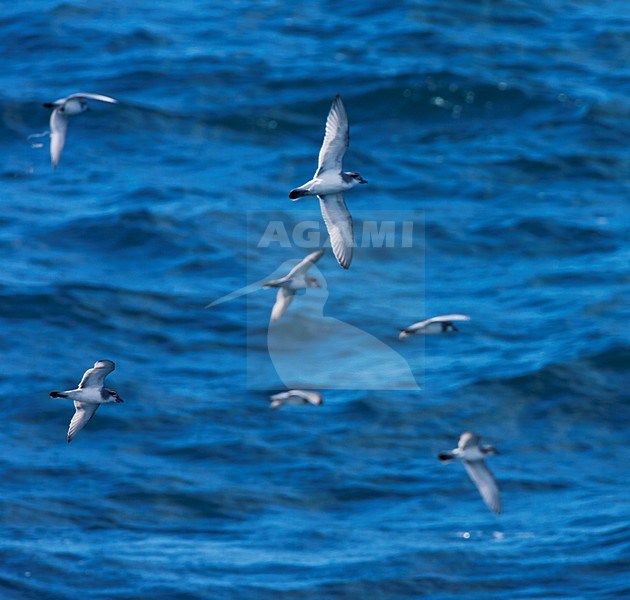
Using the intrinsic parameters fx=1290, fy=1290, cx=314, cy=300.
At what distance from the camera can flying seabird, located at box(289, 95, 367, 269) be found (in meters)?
14.6

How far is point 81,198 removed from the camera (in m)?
28.5

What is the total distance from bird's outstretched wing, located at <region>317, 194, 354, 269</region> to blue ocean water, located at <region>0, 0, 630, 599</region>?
534 cm

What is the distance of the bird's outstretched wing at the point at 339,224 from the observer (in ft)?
51.2

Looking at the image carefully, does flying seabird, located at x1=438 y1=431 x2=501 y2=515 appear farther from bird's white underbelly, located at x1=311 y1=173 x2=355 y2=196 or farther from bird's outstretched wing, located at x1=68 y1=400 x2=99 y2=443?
bird's outstretched wing, located at x1=68 y1=400 x2=99 y2=443

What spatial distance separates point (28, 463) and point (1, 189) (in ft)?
30.4

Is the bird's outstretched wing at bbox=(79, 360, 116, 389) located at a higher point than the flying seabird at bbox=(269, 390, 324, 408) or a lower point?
higher

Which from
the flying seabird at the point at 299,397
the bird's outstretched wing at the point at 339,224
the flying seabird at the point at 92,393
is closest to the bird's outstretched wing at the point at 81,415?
the flying seabird at the point at 92,393

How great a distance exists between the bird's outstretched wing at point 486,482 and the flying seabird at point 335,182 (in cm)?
353

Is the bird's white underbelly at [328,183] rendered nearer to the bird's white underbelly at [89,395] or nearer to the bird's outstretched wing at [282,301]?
the bird's white underbelly at [89,395]

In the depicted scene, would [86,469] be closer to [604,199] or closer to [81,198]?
[81,198]

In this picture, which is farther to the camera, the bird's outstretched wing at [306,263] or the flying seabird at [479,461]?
Result: the bird's outstretched wing at [306,263]

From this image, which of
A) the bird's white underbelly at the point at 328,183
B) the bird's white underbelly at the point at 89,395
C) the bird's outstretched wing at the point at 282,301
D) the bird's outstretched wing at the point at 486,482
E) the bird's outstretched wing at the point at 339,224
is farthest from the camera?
the bird's outstretched wing at the point at 282,301

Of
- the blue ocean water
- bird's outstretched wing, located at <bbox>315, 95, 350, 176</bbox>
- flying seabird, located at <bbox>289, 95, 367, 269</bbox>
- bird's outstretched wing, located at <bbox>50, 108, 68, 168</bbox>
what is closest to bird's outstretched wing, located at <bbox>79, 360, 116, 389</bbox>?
flying seabird, located at <bbox>289, 95, 367, 269</bbox>

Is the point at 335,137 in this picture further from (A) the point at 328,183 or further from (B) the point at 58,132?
(B) the point at 58,132
